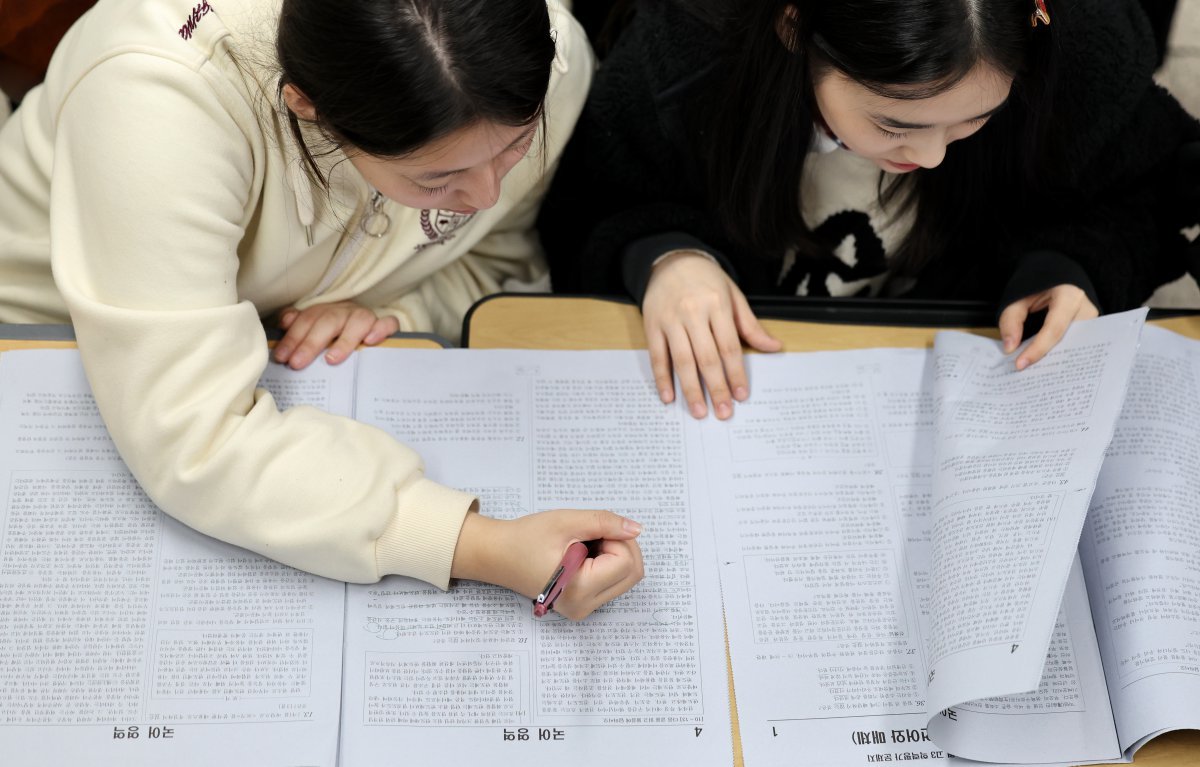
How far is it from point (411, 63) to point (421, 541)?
15.2 inches

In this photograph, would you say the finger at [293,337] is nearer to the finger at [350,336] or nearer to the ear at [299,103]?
the finger at [350,336]

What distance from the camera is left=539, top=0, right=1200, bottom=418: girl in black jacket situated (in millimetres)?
939

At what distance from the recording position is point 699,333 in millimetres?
1062

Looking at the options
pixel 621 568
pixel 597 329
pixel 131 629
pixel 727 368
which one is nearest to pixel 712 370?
pixel 727 368

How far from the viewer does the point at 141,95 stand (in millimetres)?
866

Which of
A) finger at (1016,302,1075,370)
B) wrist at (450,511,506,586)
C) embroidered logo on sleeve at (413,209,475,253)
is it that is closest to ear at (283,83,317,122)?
embroidered logo on sleeve at (413,209,475,253)

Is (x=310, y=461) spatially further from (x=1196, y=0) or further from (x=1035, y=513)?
(x=1196, y=0)

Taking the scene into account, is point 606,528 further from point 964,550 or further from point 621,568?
point 964,550

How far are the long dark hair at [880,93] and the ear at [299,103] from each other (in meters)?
0.40

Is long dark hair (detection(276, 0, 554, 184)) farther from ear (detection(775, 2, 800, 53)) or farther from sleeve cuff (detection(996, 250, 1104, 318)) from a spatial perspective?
sleeve cuff (detection(996, 250, 1104, 318))

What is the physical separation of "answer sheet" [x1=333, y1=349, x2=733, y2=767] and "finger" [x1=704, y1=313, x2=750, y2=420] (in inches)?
1.6

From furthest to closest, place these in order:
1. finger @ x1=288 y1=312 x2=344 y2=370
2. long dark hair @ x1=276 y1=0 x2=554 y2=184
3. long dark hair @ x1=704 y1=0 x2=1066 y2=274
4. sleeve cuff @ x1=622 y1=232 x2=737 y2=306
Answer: sleeve cuff @ x1=622 y1=232 x2=737 y2=306, finger @ x1=288 y1=312 x2=344 y2=370, long dark hair @ x1=704 y1=0 x2=1066 y2=274, long dark hair @ x1=276 y1=0 x2=554 y2=184

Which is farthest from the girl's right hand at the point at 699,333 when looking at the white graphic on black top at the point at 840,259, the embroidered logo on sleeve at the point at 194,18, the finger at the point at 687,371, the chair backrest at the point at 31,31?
the chair backrest at the point at 31,31

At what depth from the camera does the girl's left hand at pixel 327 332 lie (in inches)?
41.1
